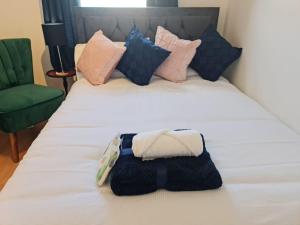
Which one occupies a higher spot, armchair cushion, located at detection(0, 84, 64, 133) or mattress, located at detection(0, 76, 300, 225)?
mattress, located at detection(0, 76, 300, 225)

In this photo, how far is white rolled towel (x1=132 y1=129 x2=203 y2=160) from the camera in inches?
41.2

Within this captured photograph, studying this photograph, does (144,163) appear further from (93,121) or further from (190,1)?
(190,1)

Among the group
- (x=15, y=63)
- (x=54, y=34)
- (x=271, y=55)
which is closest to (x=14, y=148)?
(x=15, y=63)

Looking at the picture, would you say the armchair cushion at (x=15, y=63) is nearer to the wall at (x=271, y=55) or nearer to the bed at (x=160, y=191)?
the bed at (x=160, y=191)

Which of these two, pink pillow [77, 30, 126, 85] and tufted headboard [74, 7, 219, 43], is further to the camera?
tufted headboard [74, 7, 219, 43]

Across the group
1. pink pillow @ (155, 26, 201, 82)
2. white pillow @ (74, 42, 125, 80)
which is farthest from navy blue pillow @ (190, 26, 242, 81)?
white pillow @ (74, 42, 125, 80)

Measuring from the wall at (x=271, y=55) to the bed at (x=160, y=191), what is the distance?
0.15m

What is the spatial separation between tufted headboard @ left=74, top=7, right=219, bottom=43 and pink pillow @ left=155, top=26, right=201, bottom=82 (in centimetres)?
28

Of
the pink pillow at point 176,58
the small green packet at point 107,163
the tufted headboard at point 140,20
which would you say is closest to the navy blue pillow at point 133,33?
the tufted headboard at point 140,20

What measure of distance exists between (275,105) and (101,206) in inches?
56.4

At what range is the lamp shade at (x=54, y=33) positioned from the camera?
236cm

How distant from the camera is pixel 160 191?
98cm

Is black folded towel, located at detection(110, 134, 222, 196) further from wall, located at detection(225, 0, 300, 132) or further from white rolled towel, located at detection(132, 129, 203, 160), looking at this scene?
wall, located at detection(225, 0, 300, 132)

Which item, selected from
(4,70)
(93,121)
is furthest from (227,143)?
(4,70)
